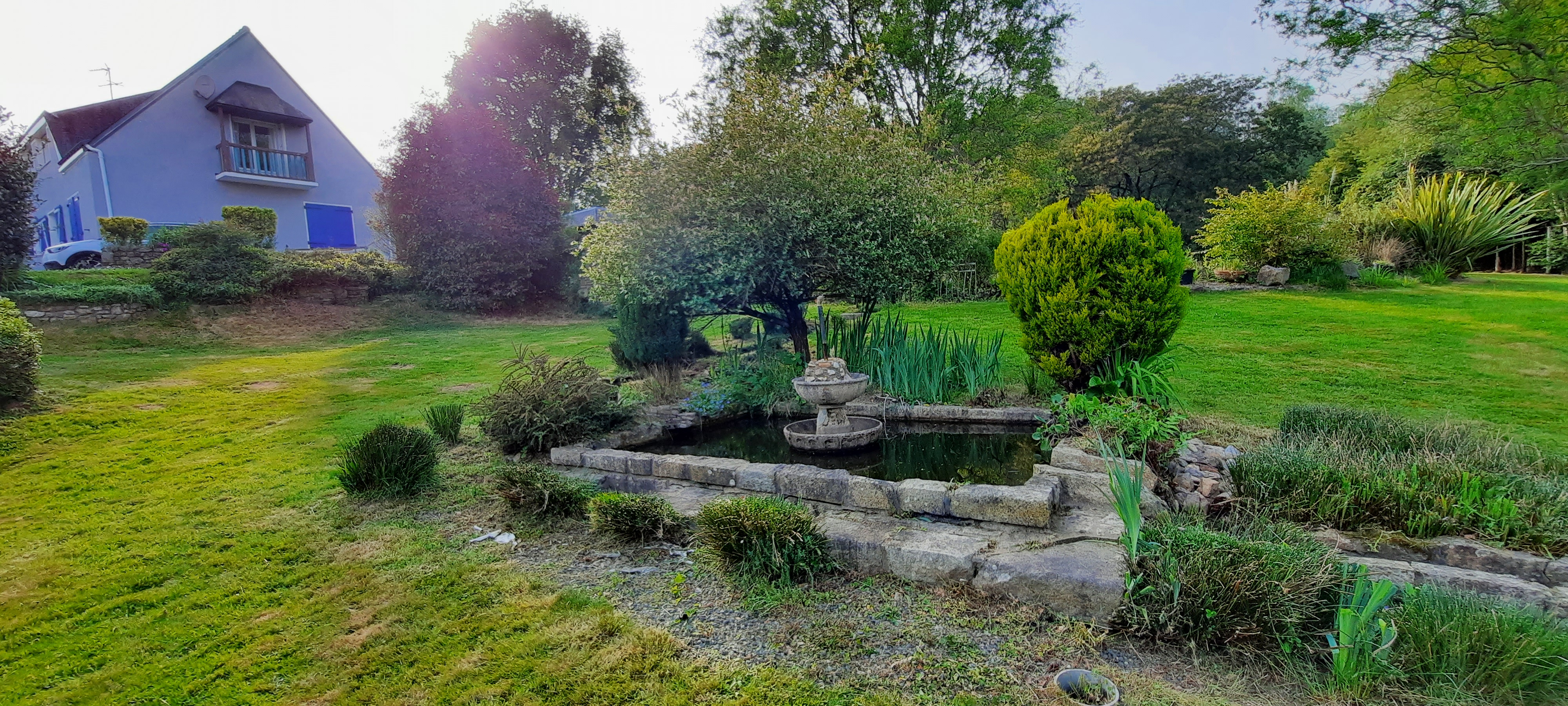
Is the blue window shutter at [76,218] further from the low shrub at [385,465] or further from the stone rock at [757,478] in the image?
the stone rock at [757,478]

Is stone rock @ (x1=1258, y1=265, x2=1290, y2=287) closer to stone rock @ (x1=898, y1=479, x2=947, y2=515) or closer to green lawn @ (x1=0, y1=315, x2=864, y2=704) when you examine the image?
stone rock @ (x1=898, y1=479, x2=947, y2=515)

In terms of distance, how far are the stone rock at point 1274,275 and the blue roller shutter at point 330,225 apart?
81.6 ft

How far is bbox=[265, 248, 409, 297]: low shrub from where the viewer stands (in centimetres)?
1324

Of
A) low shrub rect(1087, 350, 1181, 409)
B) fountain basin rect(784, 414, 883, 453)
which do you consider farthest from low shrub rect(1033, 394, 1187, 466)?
fountain basin rect(784, 414, 883, 453)

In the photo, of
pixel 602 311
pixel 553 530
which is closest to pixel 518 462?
pixel 553 530

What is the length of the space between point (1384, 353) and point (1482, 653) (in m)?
6.05

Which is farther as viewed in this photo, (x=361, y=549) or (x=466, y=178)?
(x=466, y=178)

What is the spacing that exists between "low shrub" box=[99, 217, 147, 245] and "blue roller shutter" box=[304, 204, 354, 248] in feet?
18.7

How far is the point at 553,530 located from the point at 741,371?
2917mm

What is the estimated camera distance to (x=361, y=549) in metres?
3.44

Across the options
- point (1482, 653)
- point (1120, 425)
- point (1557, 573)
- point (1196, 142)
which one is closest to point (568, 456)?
point (1120, 425)

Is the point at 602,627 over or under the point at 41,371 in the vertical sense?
under

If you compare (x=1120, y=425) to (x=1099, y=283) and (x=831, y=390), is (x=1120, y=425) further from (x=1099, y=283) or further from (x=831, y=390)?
(x=831, y=390)

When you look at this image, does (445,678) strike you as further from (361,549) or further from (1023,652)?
(1023,652)
